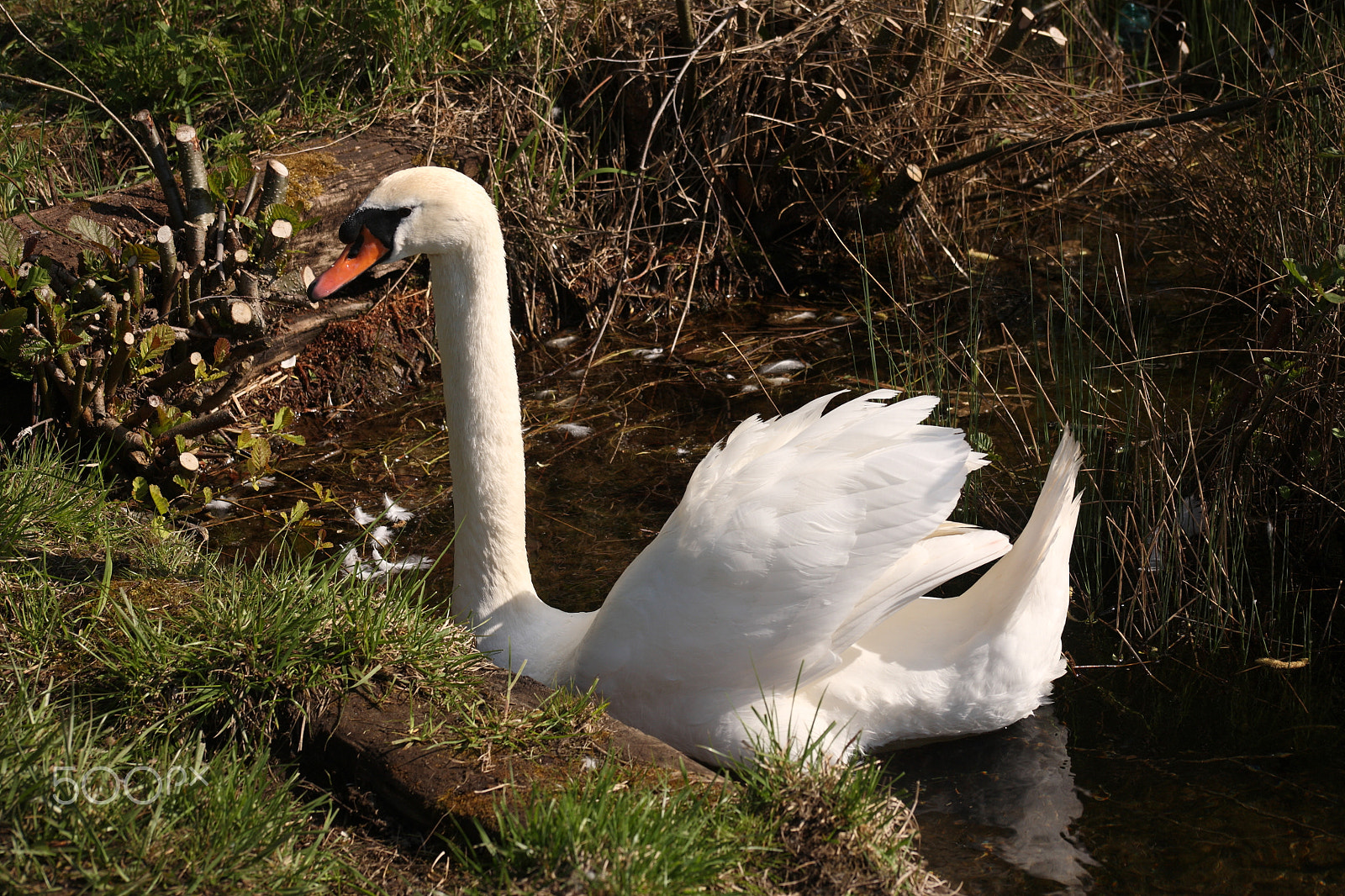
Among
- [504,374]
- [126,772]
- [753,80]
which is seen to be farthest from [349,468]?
[753,80]

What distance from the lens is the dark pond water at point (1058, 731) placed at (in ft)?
8.99

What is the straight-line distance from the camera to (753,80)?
6.31 m

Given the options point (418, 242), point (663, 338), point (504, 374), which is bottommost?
point (663, 338)

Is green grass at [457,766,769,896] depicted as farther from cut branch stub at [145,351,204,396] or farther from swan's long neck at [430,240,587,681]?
cut branch stub at [145,351,204,396]

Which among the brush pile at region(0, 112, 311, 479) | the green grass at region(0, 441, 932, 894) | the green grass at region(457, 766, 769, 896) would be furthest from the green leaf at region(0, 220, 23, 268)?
the green grass at region(457, 766, 769, 896)

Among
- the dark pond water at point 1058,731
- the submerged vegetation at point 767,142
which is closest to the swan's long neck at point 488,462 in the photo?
the dark pond water at point 1058,731

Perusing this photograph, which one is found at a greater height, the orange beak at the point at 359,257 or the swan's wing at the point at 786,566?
the orange beak at the point at 359,257

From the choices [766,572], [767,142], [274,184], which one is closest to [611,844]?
[766,572]

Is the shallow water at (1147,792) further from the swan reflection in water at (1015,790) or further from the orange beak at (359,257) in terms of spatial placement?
the orange beak at (359,257)

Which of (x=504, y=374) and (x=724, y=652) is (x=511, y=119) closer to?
(x=504, y=374)

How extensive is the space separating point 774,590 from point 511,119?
13.2 ft

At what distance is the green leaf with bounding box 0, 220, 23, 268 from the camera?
366 centimetres

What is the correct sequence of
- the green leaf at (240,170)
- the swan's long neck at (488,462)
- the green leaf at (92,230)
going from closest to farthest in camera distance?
the swan's long neck at (488,462), the green leaf at (92,230), the green leaf at (240,170)
